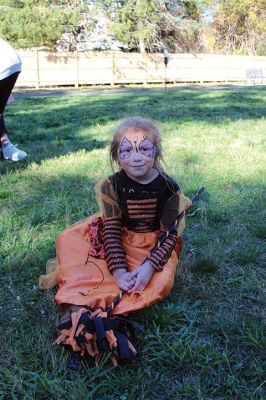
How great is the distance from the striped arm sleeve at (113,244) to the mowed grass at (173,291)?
304 millimetres

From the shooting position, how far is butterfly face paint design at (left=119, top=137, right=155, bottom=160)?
2.37 metres

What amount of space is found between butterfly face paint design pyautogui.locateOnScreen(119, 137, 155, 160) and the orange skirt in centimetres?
46

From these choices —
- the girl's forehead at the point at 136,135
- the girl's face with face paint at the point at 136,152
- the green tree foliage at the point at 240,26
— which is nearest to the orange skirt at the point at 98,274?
the girl's face with face paint at the point at 136,152

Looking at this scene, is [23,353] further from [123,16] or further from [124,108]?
[123,16]

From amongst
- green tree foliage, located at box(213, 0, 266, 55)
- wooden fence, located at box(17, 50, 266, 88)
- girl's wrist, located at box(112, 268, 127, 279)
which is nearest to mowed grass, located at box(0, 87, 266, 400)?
girl's wrist, located at box(112, 268, 127, 279)

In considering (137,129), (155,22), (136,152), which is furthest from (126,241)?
(155,22)

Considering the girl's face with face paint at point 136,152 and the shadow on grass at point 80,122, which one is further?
the shadow on grass at point 80,122

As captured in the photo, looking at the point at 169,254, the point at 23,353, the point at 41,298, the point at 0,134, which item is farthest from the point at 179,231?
the point at 0,134

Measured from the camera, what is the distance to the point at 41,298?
89.5 inches

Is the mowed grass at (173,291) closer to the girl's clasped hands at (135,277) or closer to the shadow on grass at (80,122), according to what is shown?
the girl's clasped hands at (135,277)

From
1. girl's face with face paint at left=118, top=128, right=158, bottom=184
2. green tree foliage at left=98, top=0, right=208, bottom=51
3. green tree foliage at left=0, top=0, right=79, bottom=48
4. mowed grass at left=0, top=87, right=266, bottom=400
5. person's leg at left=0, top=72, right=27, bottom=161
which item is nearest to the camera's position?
mowed grass at left=0, top=87, right=266, bottom=400

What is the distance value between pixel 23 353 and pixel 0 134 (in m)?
3.56

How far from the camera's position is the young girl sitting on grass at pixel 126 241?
209cm

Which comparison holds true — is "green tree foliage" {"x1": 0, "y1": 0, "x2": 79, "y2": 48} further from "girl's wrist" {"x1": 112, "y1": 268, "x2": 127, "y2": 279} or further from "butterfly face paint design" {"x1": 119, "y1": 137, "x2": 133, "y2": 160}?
"girl's wrist" {"x1": 112, "y1": 268, "x2": 127, "y2": 279}
